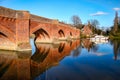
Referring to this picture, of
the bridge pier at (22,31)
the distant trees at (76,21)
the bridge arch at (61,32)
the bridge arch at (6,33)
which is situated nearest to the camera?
the bridge arch at (6,33)

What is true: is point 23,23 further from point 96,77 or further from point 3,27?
point 96,77

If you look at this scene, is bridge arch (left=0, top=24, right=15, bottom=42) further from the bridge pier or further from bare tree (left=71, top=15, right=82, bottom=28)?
bare tree (left=71, top=15, right=82, bottom=28)

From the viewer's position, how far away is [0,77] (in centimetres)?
1083

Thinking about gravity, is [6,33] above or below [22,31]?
below

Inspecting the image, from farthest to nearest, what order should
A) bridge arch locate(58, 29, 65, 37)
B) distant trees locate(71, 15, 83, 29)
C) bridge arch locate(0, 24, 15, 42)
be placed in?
distant trees locate(71, 15, 83, 29)
bridge arch locate(58, 29, 65, 37)
bridge arch locate(0, 24, 15, 42)

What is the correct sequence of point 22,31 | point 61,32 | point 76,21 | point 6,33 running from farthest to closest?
point 76,21 → point 61,32 → point 22,31 → point 6,33

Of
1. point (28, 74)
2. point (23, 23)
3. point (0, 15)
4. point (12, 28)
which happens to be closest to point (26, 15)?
point (23, 23)

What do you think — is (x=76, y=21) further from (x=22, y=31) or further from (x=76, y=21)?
(x=22, y=31)

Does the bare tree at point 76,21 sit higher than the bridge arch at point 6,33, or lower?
higher

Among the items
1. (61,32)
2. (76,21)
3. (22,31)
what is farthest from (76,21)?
(22,31)

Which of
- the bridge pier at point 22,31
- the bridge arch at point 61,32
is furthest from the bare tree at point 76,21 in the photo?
the bridge pier at point 22,31

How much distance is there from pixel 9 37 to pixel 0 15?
9.74ft

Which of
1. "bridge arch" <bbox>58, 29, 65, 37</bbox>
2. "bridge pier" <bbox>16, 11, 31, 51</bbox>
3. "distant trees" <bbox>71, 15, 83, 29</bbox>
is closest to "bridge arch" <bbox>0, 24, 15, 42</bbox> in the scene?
"bridge pier" <bbox>16, 11, 31, 51</bbox>

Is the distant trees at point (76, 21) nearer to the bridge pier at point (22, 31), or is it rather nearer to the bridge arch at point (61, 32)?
the bridge arch at point (61, 32)
